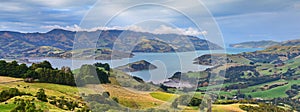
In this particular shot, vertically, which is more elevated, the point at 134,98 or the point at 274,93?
the point at 134,98

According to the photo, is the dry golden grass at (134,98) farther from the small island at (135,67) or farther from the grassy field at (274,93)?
the grassy field at (274,93)

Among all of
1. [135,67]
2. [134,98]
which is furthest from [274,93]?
[135,67]

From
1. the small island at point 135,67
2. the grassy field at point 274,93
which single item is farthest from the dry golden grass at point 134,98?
the grassy field at point 274,93

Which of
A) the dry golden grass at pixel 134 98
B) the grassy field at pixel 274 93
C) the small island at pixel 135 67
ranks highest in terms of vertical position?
the small island at pixel 135 67

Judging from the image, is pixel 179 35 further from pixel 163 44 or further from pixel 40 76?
pixel 40 76

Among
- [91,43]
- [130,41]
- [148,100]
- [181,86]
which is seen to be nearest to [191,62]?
[181,86]

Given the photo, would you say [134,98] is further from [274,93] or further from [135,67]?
[274,93]

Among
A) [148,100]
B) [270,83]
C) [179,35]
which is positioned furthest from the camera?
[270,83]

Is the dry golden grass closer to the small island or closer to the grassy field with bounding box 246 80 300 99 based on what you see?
the small island

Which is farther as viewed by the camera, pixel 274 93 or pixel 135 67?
pixel 274 93

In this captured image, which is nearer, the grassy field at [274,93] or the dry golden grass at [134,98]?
the dry golden grass at [134,98]

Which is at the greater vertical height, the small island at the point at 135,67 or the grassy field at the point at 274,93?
the small island at the point at 135,67
